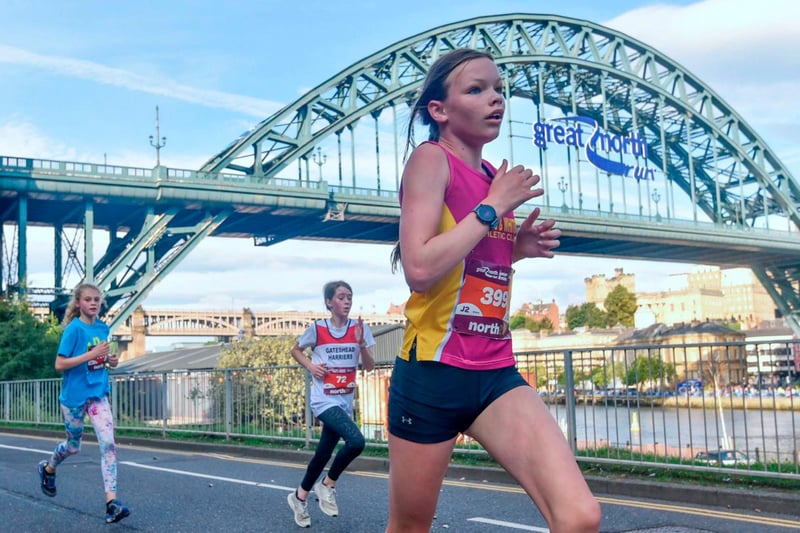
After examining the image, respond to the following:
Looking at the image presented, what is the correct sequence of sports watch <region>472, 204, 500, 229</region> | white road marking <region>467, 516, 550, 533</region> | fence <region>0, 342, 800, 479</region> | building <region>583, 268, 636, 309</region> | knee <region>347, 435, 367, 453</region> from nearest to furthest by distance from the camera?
sports watch <region>472, 204, 500, 229</region>, white road marking <region>467, 516, 550, 533</region>, knee <region>347, 435, 367, 453</region>, fence <region>0, 342, 800, 479</region>, building <region>583, 268, 636, 309</region>

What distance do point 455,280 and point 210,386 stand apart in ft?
38.0

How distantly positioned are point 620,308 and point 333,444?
128 metres

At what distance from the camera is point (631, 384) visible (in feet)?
28.0

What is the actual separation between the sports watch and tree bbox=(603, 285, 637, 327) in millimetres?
129248

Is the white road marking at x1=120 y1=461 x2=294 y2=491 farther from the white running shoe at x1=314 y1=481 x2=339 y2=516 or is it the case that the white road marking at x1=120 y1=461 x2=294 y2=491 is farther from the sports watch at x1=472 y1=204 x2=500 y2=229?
the sports watch at x1=472 y1=204 x2=500 y2=229

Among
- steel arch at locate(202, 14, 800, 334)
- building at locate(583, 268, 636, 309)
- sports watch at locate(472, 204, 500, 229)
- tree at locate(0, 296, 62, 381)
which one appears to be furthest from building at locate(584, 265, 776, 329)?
sports watch at locate(472, 204, 500, 229)

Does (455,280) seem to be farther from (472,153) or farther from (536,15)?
(536,15)

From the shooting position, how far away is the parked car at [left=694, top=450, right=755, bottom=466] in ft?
24.9

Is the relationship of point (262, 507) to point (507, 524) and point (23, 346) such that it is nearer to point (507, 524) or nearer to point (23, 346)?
point (507, 524)

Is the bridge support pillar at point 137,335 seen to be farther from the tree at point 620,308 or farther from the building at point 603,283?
the building at point 603,283

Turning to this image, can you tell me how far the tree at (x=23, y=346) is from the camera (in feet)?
82.8

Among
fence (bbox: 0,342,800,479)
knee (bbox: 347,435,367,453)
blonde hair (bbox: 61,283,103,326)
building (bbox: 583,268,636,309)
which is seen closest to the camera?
knee (bbox: 347,435,367,453)

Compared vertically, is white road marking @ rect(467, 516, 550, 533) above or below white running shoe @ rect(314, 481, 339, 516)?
below

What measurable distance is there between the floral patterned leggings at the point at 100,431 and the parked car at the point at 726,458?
460cm
